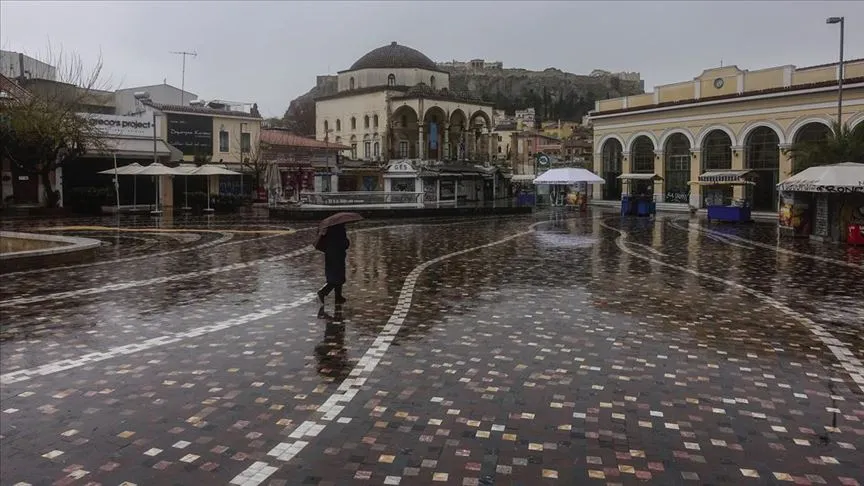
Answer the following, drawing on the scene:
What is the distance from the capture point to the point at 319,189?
130 feet

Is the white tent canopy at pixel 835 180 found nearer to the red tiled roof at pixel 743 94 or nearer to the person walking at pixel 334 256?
the person walking at pixel 334 256

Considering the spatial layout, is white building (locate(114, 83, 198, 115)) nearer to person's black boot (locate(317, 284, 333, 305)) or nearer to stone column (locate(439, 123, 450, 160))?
stone column (locate(439, 123, 450, 160))

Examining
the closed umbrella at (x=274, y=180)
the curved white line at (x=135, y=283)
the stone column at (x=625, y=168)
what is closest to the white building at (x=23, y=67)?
the closed umbrella at (x=274, y=180)

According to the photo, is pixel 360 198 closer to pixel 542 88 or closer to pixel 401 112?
pixel 401 112

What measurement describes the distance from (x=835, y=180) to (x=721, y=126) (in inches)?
972

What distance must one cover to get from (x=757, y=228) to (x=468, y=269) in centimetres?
1741

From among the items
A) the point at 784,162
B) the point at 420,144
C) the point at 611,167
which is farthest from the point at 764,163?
the point at 420,144

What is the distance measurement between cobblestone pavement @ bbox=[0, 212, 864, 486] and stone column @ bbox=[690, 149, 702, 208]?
98.4 feet

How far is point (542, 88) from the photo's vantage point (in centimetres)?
16812

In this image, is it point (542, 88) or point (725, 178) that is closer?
point (725, 178)

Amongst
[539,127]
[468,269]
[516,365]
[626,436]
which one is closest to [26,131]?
[468,269]

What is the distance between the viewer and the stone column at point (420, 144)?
6116 cm

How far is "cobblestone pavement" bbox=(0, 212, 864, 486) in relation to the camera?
5.00 meters

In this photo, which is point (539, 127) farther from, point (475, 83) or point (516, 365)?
point (516, 365)
